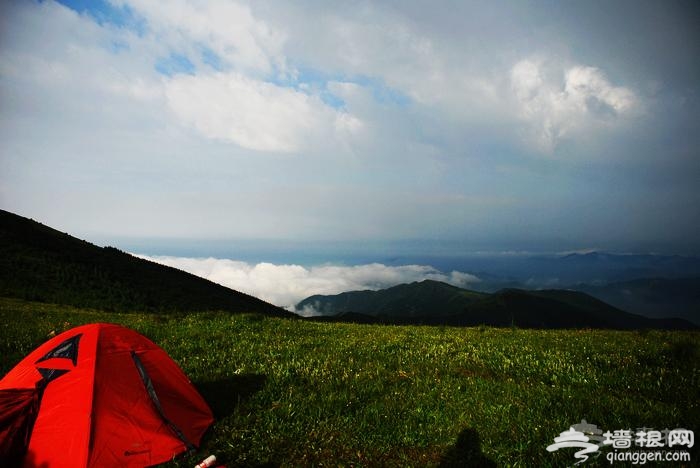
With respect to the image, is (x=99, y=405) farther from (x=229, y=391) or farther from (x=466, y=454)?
(x=466, y=454)

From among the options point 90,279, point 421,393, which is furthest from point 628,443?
point 90,279

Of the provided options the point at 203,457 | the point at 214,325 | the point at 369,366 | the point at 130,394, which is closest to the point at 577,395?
the point at 369,366

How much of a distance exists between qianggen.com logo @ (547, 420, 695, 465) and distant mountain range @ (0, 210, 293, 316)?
55.9m

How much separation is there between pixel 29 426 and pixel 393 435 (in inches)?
266

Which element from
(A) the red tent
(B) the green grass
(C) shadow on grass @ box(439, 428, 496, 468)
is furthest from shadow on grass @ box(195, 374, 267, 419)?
(C) shadow on grass @ box(439, 428, 496, 468)

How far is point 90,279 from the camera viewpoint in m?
60.9

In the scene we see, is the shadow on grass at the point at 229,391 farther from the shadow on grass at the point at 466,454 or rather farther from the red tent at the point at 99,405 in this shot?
the shadow on grass at the point at 466,454

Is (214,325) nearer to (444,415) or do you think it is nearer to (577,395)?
(444,415)

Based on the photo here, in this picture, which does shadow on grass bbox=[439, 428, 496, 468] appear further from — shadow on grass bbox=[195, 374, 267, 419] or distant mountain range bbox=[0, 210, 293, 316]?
distant mountain range bbox=[0, 210, 293, 316]

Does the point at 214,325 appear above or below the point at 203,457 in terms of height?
above

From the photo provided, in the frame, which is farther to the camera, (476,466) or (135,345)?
(135,345)

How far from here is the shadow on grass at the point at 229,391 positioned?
8.30 metres

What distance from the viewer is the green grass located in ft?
22.0

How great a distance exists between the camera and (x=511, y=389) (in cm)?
878
